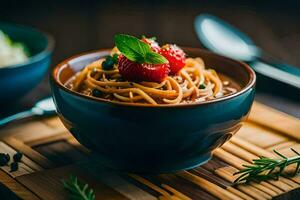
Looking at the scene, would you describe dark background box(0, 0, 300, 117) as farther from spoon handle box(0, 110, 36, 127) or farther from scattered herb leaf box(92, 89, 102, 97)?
scattered herb leaf box(92, 89, 102, 97)

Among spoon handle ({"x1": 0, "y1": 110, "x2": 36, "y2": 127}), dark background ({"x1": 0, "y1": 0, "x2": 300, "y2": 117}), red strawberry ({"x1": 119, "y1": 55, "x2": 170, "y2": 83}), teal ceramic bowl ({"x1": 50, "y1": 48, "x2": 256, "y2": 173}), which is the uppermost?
red strawberry ({"x1": 119, "y1": 55, "x2": 170, "y2": 83})

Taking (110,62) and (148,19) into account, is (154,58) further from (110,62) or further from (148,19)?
(148,19)

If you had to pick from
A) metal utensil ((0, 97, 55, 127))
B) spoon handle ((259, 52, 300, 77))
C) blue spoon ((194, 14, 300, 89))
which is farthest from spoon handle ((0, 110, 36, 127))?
Result: spoon handle ((259, 52, 300, 77))

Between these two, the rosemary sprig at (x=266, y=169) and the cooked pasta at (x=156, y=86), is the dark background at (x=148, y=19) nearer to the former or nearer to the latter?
the cooked pasta at (x=156, y=86)

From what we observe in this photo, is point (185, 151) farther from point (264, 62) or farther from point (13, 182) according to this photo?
point (264, 62)

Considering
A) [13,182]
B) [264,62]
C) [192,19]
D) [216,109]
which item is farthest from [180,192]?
[192,19]

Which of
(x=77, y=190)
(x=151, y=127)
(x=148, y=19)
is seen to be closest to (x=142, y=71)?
(x=151, y=127)
